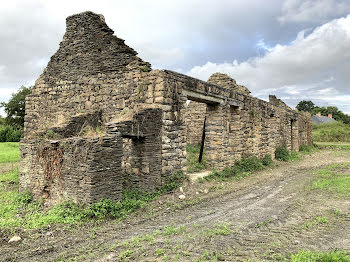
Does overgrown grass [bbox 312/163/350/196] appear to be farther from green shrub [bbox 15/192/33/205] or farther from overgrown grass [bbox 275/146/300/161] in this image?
green shrub [bbox 15/192/33/205]

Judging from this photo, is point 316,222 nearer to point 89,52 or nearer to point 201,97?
point 201,97

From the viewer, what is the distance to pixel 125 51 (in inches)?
347

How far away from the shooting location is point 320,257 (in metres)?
3.60

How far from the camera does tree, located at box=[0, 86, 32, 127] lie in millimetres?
35250

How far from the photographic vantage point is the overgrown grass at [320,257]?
348 cm

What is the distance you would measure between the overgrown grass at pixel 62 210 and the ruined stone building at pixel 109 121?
217 millimetres

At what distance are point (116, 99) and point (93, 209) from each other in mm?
4201

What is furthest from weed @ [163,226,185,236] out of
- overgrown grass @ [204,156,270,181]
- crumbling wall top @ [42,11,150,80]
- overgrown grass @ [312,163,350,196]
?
crumbling wall top @ [42,11,150,80]

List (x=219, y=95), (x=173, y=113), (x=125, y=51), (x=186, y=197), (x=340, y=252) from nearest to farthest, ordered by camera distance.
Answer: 1. (x=340, y=252)
2. (x=186, y=197)
3. (x=173, y=113)
4. (x=125, y=51)
5. (x=219, y=95)

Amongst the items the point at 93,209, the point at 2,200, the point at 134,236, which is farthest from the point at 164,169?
the point at 2,200

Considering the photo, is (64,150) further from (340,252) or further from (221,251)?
(340,252)

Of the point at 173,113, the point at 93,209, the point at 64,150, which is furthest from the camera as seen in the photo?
the point at 173,113

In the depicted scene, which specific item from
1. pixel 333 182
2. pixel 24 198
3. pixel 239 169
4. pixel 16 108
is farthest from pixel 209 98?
pixel 16 108

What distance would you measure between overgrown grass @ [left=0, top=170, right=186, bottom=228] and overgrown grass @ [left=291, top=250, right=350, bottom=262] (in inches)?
141
